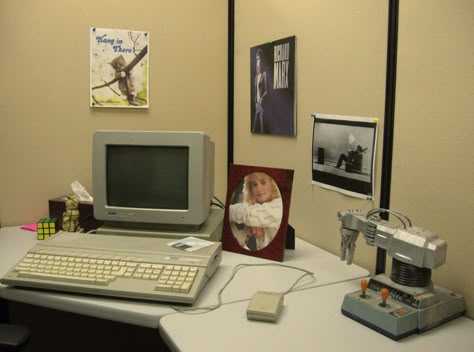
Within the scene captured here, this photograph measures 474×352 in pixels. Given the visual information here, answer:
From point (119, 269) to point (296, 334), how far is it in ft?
1.66

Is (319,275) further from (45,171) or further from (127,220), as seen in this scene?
(45,171)

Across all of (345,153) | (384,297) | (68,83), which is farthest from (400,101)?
(68,83)

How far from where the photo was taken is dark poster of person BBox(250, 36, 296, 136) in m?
1.73

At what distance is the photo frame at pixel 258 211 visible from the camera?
1.52m

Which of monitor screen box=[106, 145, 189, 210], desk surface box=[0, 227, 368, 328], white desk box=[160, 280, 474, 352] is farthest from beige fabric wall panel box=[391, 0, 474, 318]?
monitor screen box=[106, 145, 189, 210]

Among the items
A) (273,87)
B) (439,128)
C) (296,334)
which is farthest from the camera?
(273,87)

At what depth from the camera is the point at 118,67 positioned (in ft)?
6.41

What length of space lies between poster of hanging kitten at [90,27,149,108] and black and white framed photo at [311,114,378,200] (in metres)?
0.79

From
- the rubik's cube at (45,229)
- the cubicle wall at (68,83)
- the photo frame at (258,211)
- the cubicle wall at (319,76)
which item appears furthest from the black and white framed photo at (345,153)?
the rubik's cube at (45,229)

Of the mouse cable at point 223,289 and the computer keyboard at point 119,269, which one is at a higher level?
the computer keyboard at point 119,269

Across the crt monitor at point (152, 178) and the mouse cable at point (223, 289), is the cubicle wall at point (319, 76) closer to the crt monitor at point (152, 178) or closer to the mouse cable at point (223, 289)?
the mouse cable at point (223, 289)

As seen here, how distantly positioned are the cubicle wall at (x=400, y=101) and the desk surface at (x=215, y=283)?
3.6 inches

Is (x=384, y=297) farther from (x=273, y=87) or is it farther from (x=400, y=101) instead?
(x=273, y=87)

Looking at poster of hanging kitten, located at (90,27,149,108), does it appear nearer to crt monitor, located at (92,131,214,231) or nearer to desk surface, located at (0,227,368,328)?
crt monitor, located at (92,131,214,231)
